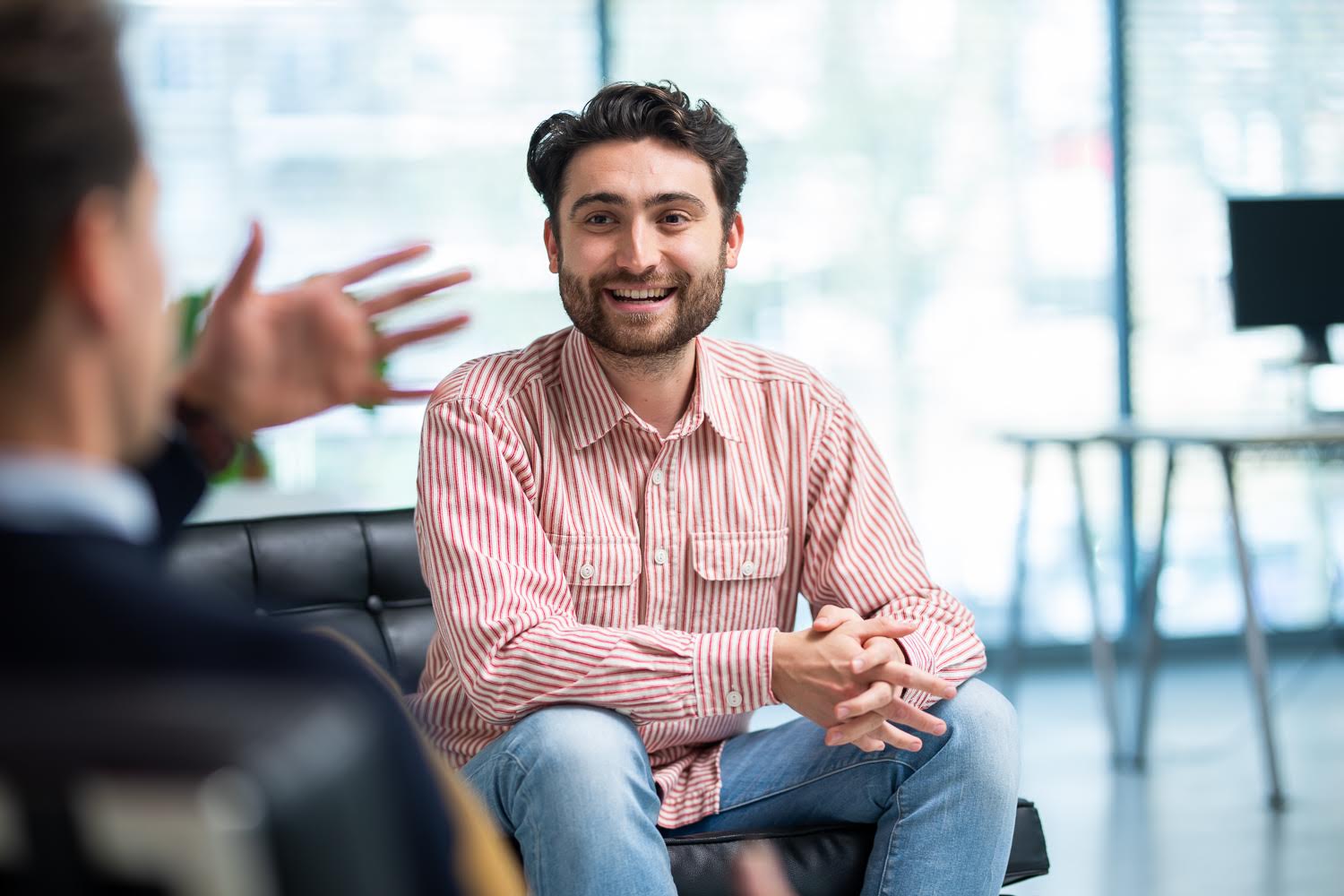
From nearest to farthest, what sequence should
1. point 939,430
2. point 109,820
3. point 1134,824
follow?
point 109,820
point 1134,824
point 939,430

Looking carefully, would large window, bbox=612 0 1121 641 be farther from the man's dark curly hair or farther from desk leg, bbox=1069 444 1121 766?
the man's dark curly hair

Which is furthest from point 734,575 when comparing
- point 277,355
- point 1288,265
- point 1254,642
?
point 1288,265

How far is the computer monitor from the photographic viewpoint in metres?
3.83

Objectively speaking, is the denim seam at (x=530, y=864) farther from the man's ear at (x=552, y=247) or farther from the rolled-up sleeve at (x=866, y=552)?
the man's ear at (x=552, y=247)

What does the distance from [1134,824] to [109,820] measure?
116 inches

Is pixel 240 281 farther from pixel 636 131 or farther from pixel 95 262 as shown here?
pixel 636 131

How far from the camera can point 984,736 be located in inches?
64.3

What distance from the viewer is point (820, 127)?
450cm

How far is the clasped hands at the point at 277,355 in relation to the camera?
87 centimetres

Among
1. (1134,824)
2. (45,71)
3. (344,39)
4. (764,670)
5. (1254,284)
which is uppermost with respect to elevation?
(344,39)

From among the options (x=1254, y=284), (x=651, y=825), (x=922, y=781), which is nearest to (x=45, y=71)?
(x=651, y=825)

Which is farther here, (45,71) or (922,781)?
(922,781)

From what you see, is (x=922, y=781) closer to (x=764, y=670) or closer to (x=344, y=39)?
(x=764, y=670)

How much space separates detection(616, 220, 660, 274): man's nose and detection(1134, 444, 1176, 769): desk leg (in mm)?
1940
